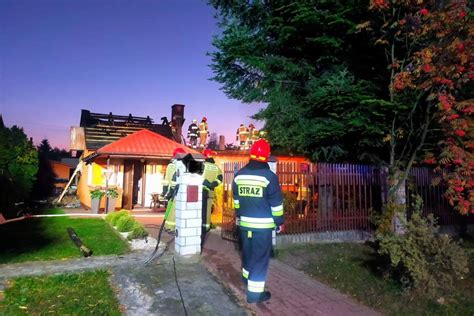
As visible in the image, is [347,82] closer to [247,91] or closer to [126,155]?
[247,91]

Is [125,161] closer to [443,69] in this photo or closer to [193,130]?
[193,130]

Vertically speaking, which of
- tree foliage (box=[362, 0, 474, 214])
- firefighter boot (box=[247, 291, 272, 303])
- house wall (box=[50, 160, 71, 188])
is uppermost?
tree foliage (box=[362, 0, 474, 214])

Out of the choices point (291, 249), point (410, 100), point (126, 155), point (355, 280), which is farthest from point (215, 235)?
point (126, 155)

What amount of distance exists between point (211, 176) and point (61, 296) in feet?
14.1

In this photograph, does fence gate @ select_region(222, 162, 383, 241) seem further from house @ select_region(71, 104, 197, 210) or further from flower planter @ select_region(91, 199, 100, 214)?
house @ select_region(71, 104, 197, 210)

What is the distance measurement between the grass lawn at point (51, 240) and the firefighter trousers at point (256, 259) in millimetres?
3459

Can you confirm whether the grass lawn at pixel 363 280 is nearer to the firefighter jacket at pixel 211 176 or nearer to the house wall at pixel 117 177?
the firefighter jacket at pixel 211 176

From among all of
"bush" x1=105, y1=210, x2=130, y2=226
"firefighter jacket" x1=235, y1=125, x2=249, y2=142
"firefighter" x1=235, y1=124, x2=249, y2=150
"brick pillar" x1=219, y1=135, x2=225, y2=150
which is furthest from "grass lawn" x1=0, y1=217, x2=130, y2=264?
"brick pillar" x1=219, y1=135, x2=225, y2=150

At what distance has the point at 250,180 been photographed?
4.55 m

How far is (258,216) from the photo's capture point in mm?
4469

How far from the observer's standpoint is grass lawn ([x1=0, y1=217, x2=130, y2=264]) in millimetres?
6465

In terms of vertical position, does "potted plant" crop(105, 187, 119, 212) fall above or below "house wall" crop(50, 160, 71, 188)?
below

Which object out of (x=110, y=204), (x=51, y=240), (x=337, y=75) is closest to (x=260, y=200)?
(x=337, y=75)

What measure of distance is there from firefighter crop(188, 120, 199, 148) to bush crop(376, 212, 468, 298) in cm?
1738
